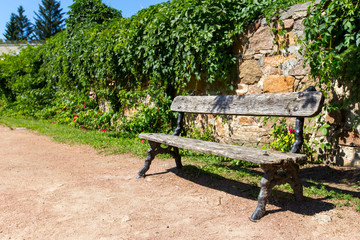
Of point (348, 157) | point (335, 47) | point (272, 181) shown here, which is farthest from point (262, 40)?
point (272, 181)

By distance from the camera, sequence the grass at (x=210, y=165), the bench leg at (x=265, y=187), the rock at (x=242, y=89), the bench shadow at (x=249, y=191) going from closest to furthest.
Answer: the bench leg at (x=265, y=187) < the bench shadow at (x=249, y=191) < the grass at (x=210, y=165) < the rock at (x=242, y=89)

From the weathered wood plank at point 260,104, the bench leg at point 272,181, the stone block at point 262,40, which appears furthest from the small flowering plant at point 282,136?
the bench leg at point 272,181

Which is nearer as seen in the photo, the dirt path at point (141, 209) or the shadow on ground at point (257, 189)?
the dirt path at point (141, 209)

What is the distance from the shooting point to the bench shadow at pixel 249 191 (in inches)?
95.9

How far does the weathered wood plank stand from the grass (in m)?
0.73

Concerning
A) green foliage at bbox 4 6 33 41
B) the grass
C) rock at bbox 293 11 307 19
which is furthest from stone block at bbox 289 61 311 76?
green foliage at bbox 4 6 33 41

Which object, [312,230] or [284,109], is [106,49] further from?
[312,230]

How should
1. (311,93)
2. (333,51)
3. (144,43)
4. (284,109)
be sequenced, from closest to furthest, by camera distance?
(311,93) → (284,109) → (333,51) → (144,43)

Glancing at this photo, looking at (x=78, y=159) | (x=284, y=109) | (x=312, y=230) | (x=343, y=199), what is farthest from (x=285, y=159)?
(x=78, y=159)

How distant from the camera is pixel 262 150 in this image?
2.60m

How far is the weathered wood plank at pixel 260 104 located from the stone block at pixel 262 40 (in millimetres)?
1200

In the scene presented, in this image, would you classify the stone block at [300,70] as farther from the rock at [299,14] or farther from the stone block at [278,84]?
the rock at [299,14]

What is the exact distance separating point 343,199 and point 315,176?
74 centimetres

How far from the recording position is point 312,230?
6.79 ft
